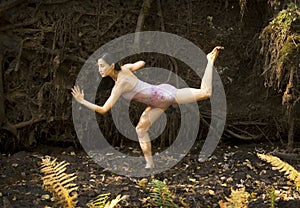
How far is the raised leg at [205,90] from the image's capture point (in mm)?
4066

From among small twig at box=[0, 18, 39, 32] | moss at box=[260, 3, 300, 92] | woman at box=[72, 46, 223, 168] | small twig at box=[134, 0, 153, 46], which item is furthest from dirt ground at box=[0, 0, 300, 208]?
woman at box=[72, 46, 223, 168]

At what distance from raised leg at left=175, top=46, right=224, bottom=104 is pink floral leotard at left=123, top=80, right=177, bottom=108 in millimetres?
74

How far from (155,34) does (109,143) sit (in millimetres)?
1339

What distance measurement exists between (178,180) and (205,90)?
96cm

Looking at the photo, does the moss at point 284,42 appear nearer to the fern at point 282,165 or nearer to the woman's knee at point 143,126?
the woman's knee at point 143,126

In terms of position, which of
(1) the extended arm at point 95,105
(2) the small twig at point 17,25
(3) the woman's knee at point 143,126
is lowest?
(3) the woman's knee at point 143,126

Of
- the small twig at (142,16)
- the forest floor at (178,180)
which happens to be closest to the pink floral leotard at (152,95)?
the forest floor at (178,180)

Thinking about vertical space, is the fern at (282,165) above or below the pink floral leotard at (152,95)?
below

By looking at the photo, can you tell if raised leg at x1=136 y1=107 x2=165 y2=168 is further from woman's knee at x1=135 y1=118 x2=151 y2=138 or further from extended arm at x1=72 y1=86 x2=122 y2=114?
extended arm at x1=72 y1=86 x2=122 y2=114

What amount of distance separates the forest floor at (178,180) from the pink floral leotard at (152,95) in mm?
696

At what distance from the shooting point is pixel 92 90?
5797 mm

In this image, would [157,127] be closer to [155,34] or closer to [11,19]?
[155,34]

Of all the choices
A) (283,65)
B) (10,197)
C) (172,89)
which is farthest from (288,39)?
(10,197)

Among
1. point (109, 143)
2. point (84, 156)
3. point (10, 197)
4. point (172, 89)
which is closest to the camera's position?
point (10, 197)
